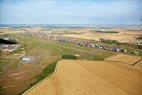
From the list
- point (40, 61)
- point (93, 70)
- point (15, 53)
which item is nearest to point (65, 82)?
point (93, 70)

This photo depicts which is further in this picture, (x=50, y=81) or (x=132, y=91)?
(x=50, y=81)

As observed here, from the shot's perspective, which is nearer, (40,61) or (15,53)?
(40,61)

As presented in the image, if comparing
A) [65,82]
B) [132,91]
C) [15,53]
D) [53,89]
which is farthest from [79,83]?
[15,53]

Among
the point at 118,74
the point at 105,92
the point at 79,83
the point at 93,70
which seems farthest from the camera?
the point at 93,70

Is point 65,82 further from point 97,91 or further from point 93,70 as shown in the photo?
point 93,70

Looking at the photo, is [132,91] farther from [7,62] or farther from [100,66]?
[7,62]

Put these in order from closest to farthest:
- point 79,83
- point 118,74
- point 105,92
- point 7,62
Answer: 1. point 105,92
2. point 79,83
3. point 118,74
4. point 7,62
